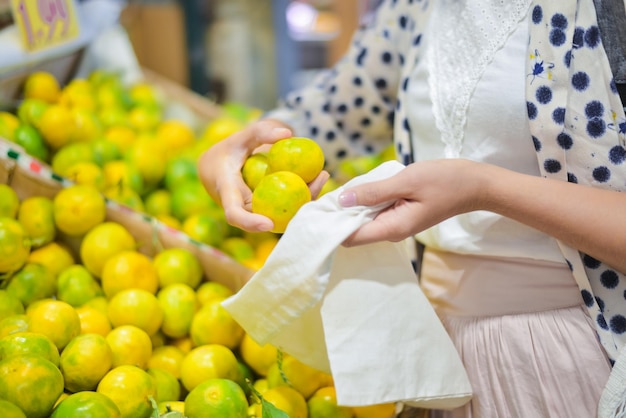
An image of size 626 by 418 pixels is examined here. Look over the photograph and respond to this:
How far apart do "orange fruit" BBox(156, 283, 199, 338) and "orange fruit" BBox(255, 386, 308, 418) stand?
259 mm

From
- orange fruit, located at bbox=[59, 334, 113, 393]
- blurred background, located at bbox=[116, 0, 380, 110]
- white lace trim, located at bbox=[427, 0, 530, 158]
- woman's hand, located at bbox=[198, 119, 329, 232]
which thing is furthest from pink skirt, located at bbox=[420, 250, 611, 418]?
blurred background, located at bbox=[116, 0, 380, 110]

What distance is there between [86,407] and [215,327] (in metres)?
0.36

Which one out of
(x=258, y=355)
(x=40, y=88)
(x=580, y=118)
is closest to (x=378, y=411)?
(x=258, y=355)

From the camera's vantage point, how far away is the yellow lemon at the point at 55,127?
5.12 feet

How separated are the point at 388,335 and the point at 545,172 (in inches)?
13.2

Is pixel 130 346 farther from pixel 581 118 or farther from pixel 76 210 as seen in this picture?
pixel 581 118

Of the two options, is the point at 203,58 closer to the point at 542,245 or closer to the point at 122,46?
the point at 122,46

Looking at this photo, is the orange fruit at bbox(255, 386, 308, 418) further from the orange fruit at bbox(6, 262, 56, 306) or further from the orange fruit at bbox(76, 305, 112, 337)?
the orange fruit at bbox(6, 262, 56, 306)

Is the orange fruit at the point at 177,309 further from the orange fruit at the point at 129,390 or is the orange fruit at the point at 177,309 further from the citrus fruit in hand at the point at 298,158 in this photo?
the citrus fruit in hand at the point at 298,158

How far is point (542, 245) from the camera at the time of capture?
999 mm

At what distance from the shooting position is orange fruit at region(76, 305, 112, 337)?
1176mm

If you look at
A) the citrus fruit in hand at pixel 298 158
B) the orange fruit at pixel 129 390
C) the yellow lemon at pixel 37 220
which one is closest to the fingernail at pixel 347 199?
the citrus fruit in hand at pixel 298 158

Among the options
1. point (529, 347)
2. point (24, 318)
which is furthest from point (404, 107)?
point (24, 318)

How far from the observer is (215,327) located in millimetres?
1232
